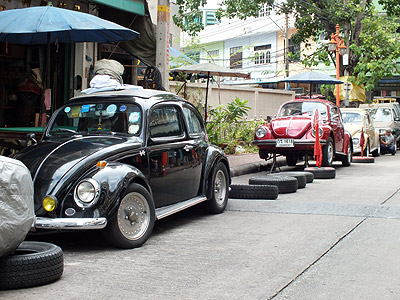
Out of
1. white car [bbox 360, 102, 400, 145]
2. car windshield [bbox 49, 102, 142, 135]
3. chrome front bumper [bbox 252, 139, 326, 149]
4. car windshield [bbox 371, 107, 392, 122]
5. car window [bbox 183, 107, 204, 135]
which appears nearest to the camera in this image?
car windshield [bbox 49, 102, 142, 135]

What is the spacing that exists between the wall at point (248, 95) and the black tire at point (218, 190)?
9.53m

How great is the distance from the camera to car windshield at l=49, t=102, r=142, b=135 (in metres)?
6.71

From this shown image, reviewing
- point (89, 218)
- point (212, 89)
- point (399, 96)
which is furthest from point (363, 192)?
point (399, 96)

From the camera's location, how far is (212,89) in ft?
64.7

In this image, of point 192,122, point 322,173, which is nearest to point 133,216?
point 192,122

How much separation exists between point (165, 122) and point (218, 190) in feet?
5.13

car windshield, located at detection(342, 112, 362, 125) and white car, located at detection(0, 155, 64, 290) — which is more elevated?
car windshield, located at detection(342, 112, 362, 125)

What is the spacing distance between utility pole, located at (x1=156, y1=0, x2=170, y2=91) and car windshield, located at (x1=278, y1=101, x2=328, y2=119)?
175 inches

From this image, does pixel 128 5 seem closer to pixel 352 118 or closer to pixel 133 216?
pixel 133 216

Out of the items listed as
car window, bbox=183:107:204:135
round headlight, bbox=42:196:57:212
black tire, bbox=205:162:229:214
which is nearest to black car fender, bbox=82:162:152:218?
round headlight, bbox=42:196:57:212

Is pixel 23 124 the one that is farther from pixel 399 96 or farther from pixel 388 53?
pixel 399 96

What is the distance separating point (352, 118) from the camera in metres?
18.8

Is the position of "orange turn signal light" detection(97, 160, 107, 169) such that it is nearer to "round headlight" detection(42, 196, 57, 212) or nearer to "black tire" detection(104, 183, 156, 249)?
"black tire" detection(104, 183, 156, 249)

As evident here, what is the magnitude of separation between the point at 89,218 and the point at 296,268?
1.97 meters
